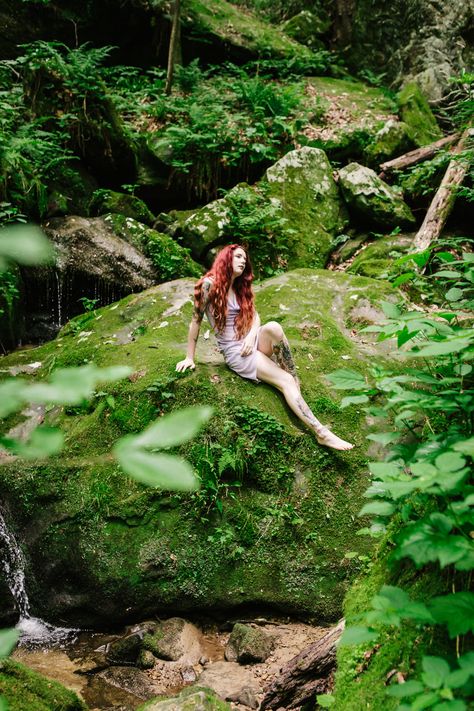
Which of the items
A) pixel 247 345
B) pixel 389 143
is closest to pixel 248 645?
pixel 247 345

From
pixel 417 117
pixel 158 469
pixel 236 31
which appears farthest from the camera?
pixel 236 31

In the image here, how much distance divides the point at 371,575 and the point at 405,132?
1042 centimetres

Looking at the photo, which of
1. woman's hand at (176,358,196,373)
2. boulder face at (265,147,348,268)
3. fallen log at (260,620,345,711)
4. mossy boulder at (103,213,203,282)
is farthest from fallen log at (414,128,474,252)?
fallen log at (260,620,345,711)

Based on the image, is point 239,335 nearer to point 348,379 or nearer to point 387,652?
point 348,379

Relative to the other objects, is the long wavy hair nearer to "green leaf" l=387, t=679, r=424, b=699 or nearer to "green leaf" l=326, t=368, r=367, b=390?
"green leaf" l=326, t=368, r=367, b=390

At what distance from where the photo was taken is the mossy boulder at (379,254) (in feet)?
26.2

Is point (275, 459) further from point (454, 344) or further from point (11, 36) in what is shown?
point (11, 36)

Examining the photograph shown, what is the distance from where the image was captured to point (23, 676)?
2838 millimetres

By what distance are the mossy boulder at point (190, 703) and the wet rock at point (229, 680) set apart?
13.9 inches

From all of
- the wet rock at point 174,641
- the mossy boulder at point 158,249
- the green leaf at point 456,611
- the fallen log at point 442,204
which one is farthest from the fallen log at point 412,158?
the green leaf at point 456,611

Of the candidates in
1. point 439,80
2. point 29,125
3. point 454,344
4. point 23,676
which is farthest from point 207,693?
point 439,80

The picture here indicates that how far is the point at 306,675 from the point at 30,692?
5.05 ft

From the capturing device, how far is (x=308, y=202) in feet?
30.6

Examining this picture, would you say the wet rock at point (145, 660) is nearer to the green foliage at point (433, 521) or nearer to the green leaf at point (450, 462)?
the green foliage at point (433, 521)
